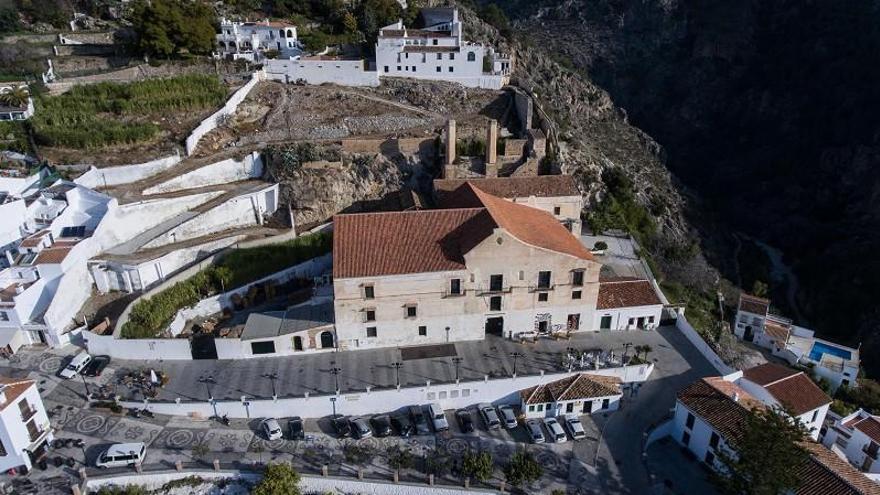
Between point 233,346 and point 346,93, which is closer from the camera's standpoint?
point 233,346

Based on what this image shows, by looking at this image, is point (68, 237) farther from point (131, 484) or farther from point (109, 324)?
point (131, 484)

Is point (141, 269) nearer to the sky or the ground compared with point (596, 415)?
nearer to the sky

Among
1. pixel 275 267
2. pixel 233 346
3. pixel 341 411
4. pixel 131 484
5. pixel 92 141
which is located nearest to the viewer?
pixel 131 484

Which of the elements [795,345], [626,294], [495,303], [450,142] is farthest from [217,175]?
[795,345]

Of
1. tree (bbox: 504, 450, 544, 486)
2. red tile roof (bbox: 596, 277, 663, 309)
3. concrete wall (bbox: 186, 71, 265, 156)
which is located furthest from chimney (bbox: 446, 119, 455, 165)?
tree (bbox: 504, 450, 544, 486)

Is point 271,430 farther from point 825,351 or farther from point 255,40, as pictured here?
point 255,40

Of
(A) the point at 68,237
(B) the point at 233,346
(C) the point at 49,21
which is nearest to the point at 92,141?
(A) the point at 68,237

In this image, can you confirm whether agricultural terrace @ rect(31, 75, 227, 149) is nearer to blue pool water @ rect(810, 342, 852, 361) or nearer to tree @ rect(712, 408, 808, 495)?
tree @ rect(712, 408, 808, 495)

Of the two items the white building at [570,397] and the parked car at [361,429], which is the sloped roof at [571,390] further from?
the parked car at [361,429]
